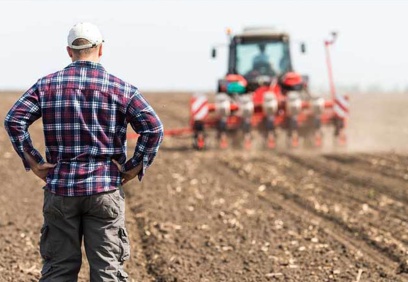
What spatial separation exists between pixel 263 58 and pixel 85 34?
40.0 feet

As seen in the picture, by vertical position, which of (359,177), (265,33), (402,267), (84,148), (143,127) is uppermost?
(265,33)

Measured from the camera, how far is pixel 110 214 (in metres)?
3.79

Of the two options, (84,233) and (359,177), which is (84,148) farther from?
(359,177)

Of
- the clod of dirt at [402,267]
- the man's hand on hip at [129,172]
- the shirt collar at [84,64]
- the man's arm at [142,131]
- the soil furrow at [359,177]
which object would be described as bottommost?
the soil furrow at [359,177]

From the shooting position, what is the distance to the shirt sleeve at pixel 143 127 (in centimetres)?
379

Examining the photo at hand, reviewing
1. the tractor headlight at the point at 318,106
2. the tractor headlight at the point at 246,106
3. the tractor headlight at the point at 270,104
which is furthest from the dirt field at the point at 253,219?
the tractor headlight at the point at 318,106

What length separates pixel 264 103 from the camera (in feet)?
47.2


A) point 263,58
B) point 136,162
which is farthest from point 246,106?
point 136,162

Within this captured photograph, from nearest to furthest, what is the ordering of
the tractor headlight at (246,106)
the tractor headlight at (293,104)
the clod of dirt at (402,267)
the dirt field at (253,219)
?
the clod of dirt at (402,267) < the dirt field at (253,219) < the tractor headlight at (246,106) < the tractor headlight at (293,104)

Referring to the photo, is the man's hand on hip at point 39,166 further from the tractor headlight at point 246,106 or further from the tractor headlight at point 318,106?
the tractor headlight at point 318,106

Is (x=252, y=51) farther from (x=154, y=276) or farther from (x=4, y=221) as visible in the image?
(x=154, y=276)

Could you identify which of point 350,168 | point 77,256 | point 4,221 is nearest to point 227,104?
point 350,168

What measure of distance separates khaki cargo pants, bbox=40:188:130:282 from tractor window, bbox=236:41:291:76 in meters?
12.0

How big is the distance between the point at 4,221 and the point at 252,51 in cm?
882
